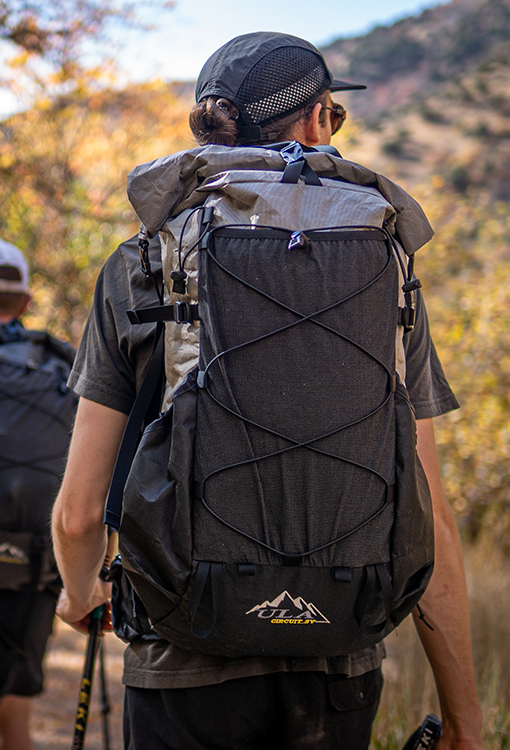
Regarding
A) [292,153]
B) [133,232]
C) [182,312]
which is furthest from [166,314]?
[133,232]

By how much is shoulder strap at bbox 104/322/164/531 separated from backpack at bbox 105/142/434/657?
0.08 m

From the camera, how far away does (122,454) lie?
133cm

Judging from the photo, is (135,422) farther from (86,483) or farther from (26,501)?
(26,501)

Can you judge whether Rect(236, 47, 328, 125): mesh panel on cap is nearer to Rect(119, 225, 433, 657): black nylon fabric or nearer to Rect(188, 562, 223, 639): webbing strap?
Rect(119, 225, 433, 657): black nylon fabric

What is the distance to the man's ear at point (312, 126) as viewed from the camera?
1562mm

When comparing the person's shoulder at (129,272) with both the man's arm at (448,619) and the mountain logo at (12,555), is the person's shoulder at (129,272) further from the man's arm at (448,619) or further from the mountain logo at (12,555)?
the mountain logo at (12,555)

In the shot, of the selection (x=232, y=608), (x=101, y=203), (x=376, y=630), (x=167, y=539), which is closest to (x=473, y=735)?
(x=376, y=630)

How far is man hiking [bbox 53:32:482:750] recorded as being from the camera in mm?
1299

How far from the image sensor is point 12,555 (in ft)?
7.75

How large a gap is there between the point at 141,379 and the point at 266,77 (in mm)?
737

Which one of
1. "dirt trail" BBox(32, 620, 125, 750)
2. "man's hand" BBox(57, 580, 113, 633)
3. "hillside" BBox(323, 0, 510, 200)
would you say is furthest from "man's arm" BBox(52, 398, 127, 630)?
"hillside" BBox(323, 0, 510, 200)

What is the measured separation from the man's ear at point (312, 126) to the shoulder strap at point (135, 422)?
594 mm

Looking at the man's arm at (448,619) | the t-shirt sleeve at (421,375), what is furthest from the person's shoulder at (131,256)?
the man's arm at (448,619)

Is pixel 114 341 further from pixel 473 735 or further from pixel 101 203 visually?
pixel 101 203
